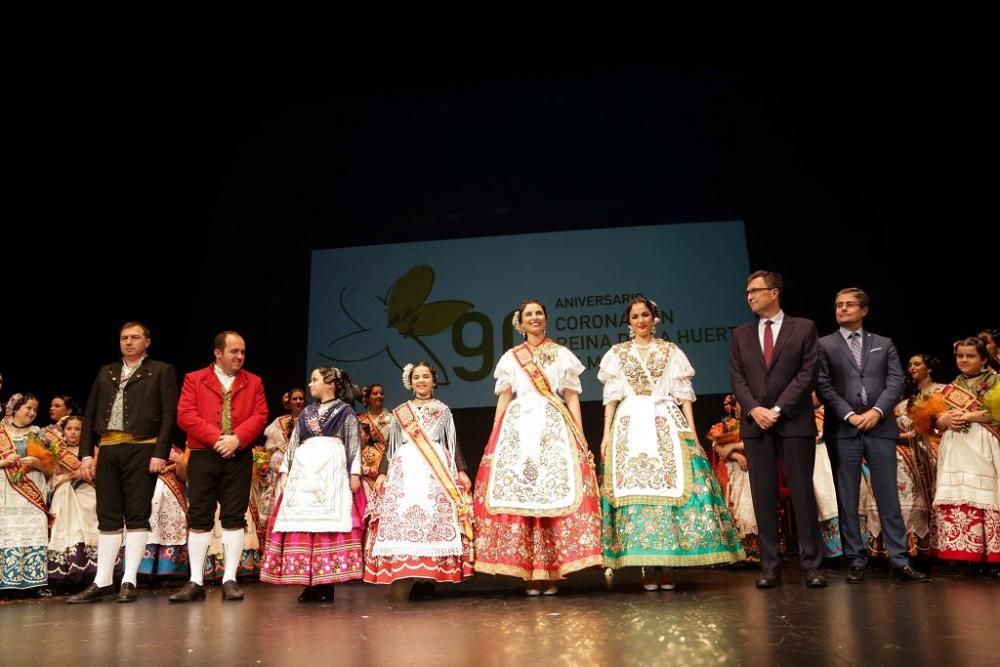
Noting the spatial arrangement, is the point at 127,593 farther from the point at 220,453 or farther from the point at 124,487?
the point at 220,453

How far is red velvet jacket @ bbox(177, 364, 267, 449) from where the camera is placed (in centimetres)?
425

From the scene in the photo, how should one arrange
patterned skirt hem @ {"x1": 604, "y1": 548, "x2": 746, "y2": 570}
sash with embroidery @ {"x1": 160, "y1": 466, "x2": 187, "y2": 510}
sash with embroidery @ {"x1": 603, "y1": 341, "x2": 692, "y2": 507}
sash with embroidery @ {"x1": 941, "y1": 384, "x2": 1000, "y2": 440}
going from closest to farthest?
patterned skirt hem @ {"x1": 604, "y1": 548, "x2": 746, "y2": 570}, sash with embroidery @ {"x1": 603, "y1": 341, "x2": 692, "y2": 507}, sash with embroidery @ {"x1": 941, "y1": 384, "x2": 1000, "y2": 440}, sash with embroidery @ {"x1": 160, "y1": 466, "x2": 187, "y2": 510}

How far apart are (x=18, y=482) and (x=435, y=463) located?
2.54 metres

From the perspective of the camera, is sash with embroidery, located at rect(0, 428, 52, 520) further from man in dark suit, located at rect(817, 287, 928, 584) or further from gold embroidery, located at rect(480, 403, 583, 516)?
man in dark suit, located at rect(817, 287, 928, 584)

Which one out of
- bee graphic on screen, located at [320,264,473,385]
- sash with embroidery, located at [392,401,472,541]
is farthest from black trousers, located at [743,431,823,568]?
bee graphic on screen, located at [320,264,473,385]

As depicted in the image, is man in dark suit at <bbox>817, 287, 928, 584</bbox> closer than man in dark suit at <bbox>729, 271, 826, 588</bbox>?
No

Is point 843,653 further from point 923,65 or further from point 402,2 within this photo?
point 402,2

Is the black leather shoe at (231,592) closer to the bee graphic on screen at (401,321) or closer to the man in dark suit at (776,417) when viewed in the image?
the man in dark suit at (776,417)

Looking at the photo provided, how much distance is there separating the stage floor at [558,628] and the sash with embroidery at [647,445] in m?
0.44

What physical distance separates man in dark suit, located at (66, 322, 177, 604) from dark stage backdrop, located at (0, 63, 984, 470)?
9.35 ft

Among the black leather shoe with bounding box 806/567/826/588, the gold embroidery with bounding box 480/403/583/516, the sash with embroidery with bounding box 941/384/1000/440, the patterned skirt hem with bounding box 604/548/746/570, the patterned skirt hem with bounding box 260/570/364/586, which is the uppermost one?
the sash with embroidery with bounding box 941/384/1000/440

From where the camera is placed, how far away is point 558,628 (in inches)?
108

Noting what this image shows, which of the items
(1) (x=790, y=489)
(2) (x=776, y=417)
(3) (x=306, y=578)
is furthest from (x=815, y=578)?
(3) (x=306, y=578)

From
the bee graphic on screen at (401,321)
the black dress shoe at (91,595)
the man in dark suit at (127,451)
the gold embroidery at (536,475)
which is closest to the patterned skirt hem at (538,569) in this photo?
the gold embroidery at (536,475)
